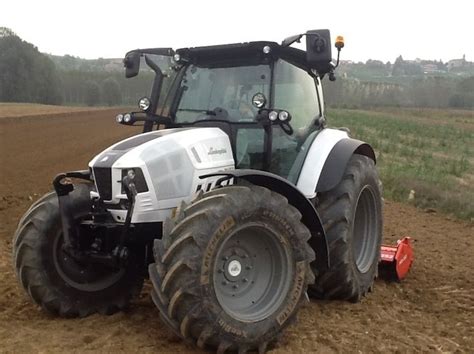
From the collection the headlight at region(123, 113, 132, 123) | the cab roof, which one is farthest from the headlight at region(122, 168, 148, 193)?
the cab roof

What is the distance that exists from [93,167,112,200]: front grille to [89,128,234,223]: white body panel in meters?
0.04

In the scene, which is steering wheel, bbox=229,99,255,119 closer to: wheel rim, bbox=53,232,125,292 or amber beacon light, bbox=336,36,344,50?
amber beacon light, bbox=336,36,344,50

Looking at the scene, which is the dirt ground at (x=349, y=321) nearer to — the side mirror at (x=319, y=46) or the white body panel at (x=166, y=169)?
the white body panel at (x=166, y=169)

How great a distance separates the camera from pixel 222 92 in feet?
17.1

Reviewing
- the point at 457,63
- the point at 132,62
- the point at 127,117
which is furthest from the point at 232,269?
the point at 457,63

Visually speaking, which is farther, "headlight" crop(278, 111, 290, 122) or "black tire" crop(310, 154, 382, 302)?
"black tire" crop(310, 154, 382, 302)

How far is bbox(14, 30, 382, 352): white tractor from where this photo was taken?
12.6 feet

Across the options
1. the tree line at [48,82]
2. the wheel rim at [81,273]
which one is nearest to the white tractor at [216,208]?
the wheel rim at [81,273]

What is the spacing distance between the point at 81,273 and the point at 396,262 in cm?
321

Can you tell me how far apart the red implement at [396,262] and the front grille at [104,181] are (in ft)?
10.5

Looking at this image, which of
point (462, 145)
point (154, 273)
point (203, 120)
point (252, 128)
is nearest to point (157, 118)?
point (203, 120)

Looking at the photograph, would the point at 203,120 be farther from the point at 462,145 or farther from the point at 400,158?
the point at 462,145

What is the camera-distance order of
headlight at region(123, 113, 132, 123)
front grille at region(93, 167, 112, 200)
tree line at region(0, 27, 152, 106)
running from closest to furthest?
front grille at region(93, 167, 112, 200) < headlight at region(123, 113, 132, 123) < tree line at region(0, 27, 152, 106)

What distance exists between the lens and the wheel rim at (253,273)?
4121 millimetres
